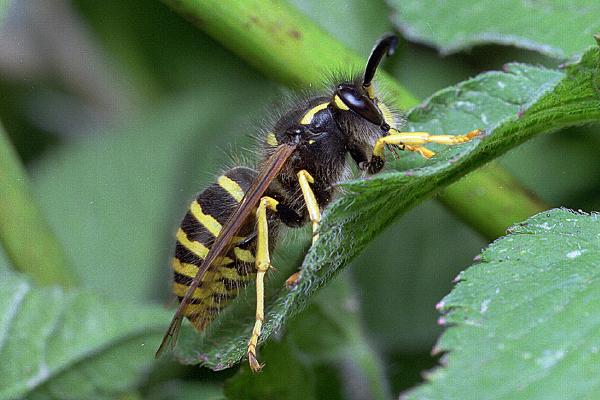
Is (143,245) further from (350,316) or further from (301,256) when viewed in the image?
(301,256)

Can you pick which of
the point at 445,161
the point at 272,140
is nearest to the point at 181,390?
the point at 272,140

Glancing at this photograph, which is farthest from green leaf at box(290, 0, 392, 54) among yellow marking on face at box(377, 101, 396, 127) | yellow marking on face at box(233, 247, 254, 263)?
yellow marking on face at box(233, 247, 254, 263)

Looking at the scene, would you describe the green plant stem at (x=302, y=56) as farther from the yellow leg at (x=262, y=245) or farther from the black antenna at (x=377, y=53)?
the yellow leg at (x=262, y=245)

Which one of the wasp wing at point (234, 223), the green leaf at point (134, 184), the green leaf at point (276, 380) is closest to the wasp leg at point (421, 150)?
the wasp wing at point (234, 223)

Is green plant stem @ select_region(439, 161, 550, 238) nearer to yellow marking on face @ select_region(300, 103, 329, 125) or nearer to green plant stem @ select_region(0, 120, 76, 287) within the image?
yellow marking on face @ select_region(300, 103, 329, 125)

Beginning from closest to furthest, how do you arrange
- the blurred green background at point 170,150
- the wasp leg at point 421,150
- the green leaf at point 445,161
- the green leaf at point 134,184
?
the green leaf at point 445,161 → the wasp leg at point 421,150 → the blurred green background at point 170,150 → the green leaf at point 134,184

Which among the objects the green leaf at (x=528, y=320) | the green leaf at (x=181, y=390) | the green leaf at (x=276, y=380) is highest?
the green leaf at (x=528, y=320)
